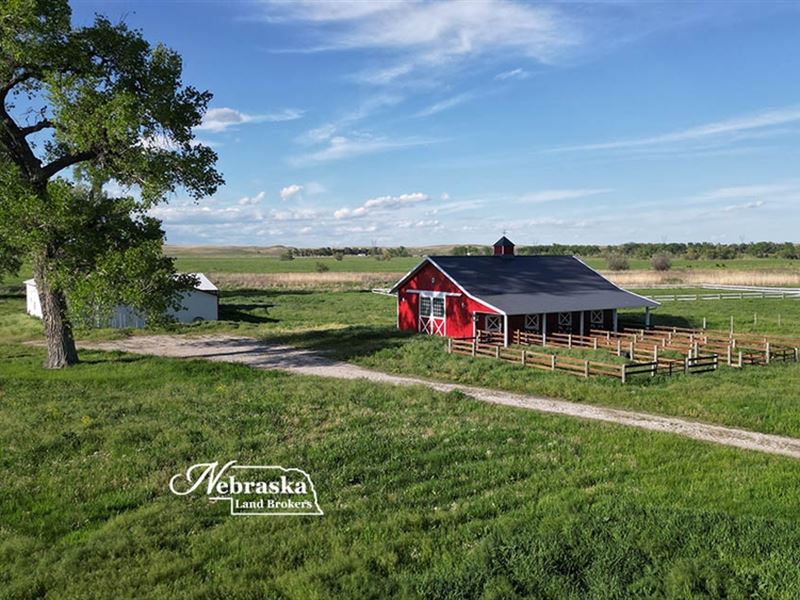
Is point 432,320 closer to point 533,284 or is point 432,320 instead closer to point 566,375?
point 533,284

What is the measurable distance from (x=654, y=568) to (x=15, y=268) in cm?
5517

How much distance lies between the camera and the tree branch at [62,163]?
26.0 m

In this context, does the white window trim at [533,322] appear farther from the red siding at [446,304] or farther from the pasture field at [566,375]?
the pasture field at [566,375]

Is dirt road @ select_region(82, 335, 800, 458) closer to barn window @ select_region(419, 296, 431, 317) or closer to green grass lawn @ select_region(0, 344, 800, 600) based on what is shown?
green grass lawn @ select_region(0, 344, 800, 600)

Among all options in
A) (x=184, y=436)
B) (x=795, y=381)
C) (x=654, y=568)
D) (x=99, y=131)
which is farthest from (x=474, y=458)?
(x=99, y=131)

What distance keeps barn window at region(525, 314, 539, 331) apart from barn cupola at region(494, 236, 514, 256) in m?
8.07

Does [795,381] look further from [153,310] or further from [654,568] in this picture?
[153,310]

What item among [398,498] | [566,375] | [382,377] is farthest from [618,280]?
[398,498]

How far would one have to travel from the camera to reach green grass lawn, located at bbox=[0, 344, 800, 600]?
8523 millimetres

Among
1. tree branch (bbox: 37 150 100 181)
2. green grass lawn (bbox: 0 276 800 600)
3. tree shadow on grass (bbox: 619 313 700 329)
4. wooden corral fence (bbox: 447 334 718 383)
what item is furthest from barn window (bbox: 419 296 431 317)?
tree branch (bbox: 37 150 100 181)

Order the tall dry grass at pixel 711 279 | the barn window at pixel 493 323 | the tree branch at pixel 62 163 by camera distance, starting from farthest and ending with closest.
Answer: the tall dry grass at pixel 711 279, the barn window at pixel 493 323, the tree branch at pixel 62 163

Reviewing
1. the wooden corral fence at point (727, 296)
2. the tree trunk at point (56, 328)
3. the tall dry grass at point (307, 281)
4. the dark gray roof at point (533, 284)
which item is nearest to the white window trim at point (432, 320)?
the dark gray roof at point (533, 284)

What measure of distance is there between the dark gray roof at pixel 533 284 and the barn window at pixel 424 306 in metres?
2.23

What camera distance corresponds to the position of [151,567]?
8.91 meters
